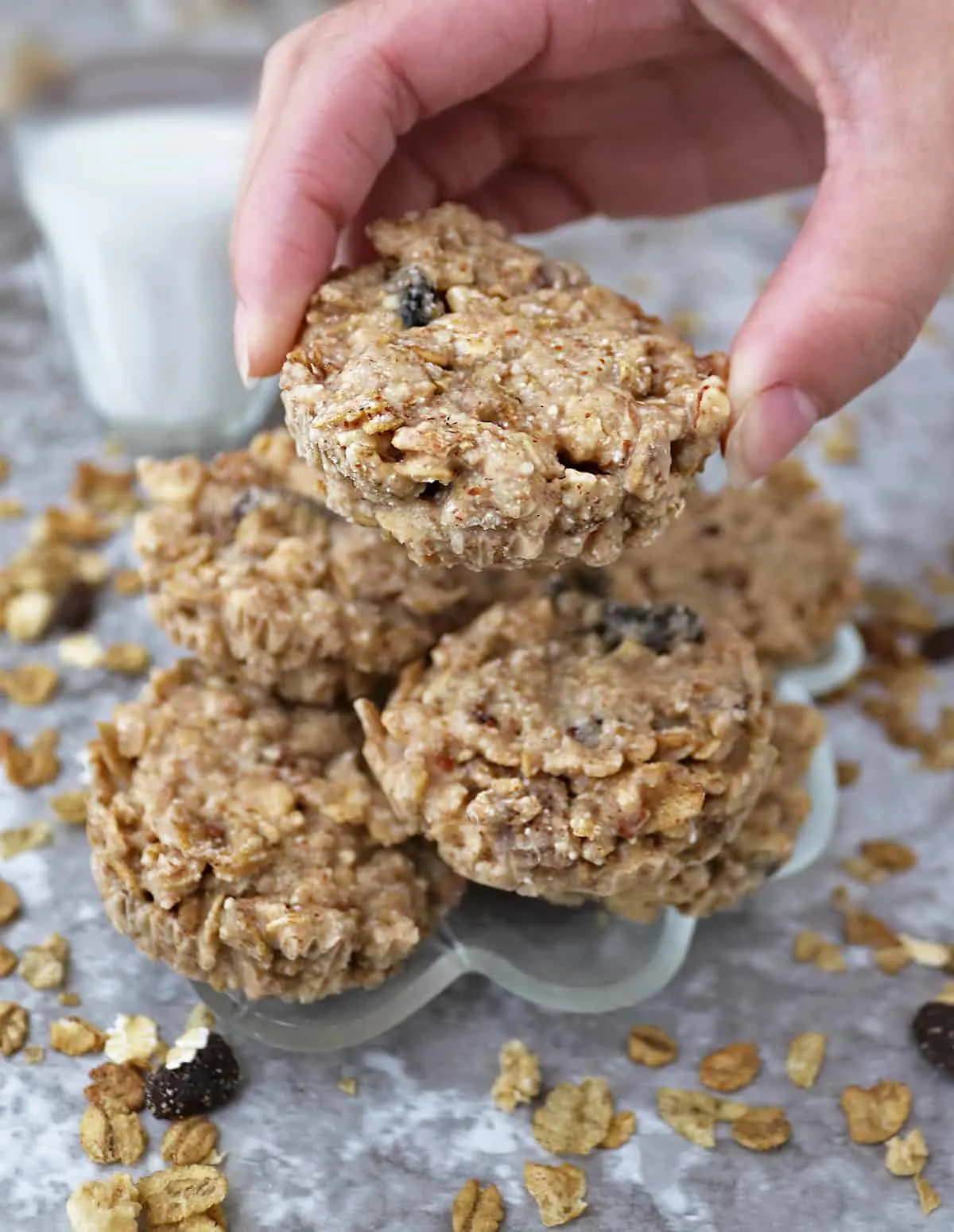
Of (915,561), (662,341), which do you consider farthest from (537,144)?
(915,561)

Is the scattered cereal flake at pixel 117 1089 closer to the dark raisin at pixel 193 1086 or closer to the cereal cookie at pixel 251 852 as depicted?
the dark raisin at pixel 193 1086

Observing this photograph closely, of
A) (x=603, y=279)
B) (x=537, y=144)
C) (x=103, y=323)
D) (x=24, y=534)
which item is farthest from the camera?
(x=603, y=279)

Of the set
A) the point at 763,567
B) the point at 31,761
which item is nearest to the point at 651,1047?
the point at 763,567

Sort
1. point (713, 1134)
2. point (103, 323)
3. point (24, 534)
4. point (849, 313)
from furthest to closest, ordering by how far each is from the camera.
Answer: point (103, 323) → point (24, 534) → point (713, 1134) → point (849, 313)

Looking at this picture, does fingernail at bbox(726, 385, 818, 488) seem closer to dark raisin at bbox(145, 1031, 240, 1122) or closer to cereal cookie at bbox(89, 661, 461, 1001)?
cereal cookie at bbox(89, 661, 461, 1001)

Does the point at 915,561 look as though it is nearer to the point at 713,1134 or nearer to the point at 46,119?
the point at 713,1134

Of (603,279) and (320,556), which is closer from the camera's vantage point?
(320,556)
